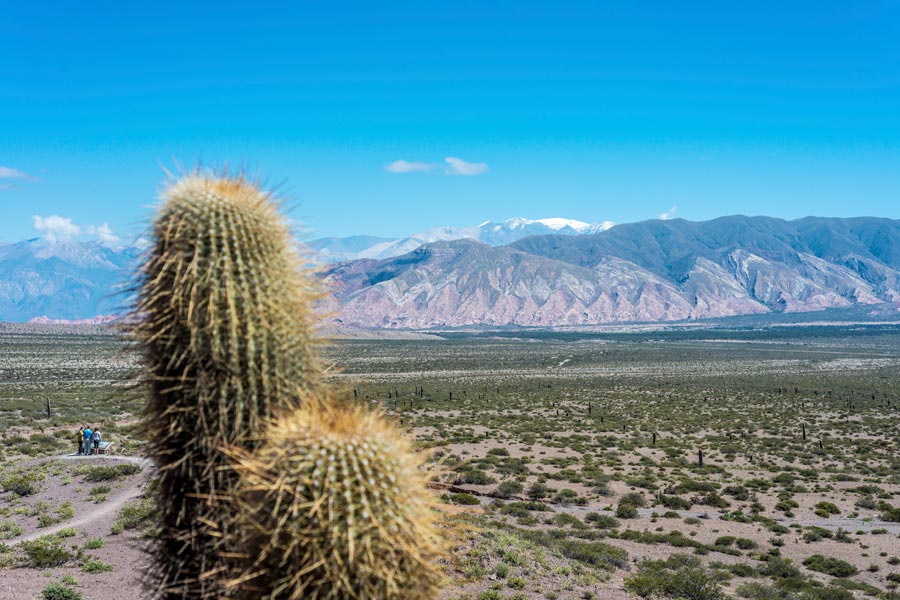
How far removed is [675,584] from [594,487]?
1072 cm

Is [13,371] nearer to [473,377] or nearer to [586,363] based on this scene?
[473,377]

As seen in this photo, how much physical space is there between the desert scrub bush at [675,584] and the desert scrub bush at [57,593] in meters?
9.51

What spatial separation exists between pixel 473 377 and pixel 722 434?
3807 centimetres

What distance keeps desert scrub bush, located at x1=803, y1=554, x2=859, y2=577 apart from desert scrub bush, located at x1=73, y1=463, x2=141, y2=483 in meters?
17.2

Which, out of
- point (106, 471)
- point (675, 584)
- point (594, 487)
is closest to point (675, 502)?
point (594, 487)

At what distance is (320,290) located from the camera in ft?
11.8

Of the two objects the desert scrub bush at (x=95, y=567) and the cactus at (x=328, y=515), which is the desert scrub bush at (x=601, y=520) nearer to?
the desert scrub bush at (x=95, y=567)

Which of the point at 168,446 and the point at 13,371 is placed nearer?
→ the point at 168,446

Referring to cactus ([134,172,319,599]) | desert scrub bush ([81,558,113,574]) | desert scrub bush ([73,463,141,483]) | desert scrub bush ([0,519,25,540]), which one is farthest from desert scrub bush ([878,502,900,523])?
desert scrub bush ([0,519,25,540])

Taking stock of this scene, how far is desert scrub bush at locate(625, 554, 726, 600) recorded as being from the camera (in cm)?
1256

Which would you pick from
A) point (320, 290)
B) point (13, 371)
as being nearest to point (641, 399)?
point (320, 290)

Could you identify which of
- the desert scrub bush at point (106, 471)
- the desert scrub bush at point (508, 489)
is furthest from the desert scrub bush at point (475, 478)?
the desert scrub bush at point (106, 471)

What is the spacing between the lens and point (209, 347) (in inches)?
123

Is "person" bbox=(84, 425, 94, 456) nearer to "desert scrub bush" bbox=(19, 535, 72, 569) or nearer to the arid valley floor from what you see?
the arid valley floor
